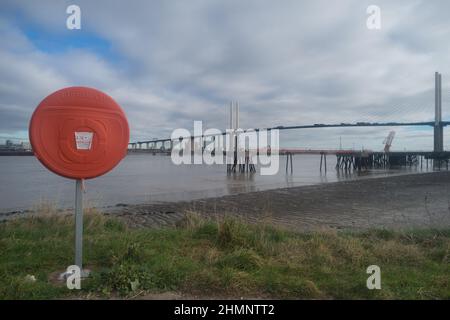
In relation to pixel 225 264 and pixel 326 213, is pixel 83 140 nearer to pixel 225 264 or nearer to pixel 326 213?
pixel 225 264

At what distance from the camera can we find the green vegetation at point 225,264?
3.48 meters

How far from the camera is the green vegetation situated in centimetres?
348

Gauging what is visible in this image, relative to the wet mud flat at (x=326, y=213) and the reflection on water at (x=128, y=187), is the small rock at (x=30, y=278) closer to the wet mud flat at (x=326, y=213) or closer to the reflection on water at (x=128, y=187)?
the wet mud flat at (x=326, y=213)

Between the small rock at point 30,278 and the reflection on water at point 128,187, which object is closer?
the small rock at point 30,278

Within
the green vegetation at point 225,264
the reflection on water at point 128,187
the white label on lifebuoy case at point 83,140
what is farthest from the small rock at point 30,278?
the reflection on water at point 128,187

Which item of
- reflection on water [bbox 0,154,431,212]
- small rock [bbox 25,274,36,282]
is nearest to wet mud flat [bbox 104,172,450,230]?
reflection on water [bbox 0,154,431,212]

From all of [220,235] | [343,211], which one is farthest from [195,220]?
[343,211]

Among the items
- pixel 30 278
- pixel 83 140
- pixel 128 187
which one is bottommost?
pixel 128 187

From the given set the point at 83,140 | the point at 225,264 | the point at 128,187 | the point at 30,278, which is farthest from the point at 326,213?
the point at 128,187

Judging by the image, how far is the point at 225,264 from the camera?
4246mm

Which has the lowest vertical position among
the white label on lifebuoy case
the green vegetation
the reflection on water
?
the reflection on water

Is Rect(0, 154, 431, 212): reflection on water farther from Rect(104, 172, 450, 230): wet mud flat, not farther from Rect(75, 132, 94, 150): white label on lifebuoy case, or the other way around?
Rect(75, 132, 94, 150): white label on lifebuoy case

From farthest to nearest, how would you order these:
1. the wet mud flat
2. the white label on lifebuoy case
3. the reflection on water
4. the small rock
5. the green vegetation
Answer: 1. the reflection on water
2. the wet mud flat
3. the white label on lifebuoy case
4. the small rock
5. the green vegetation
